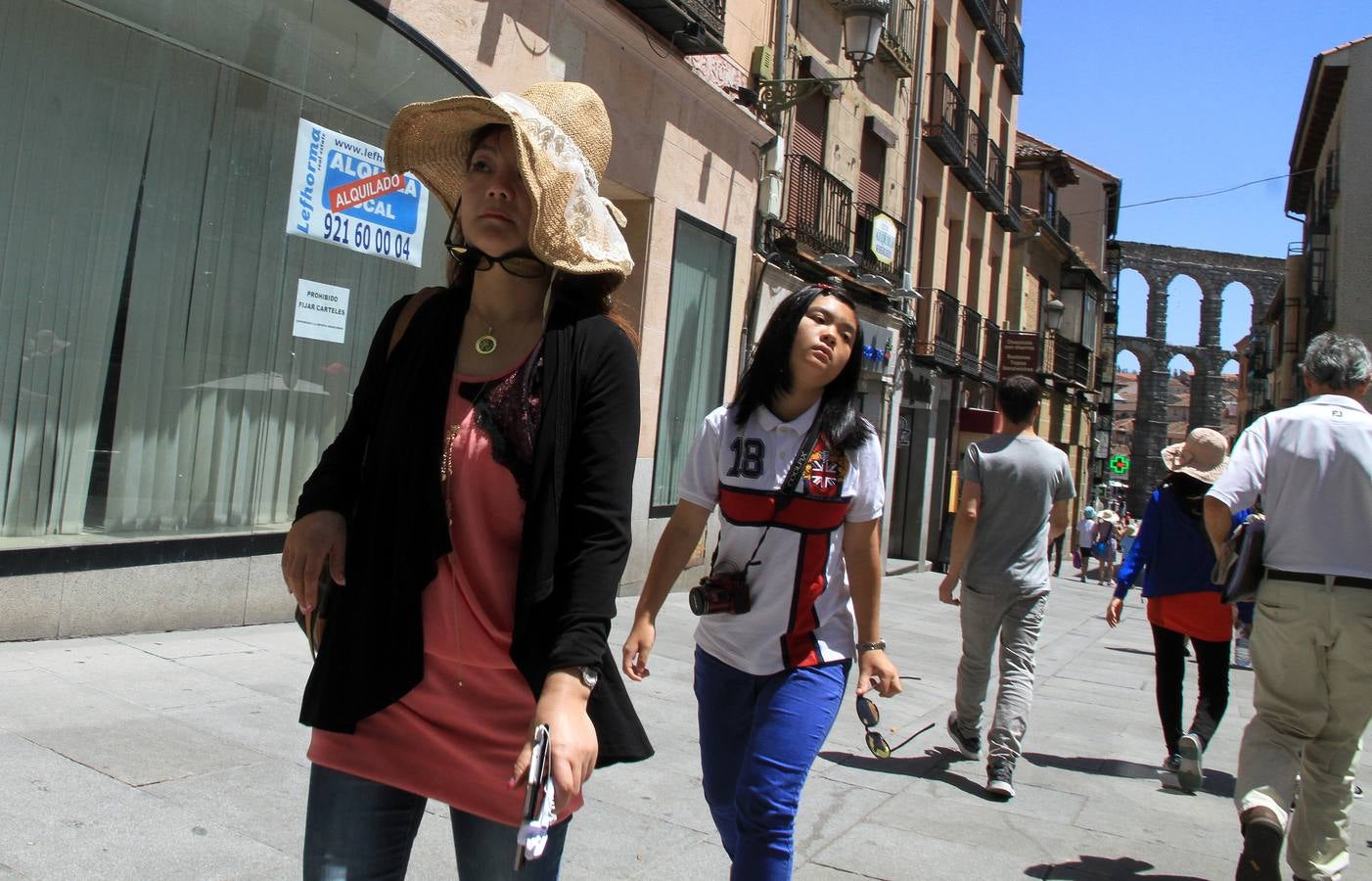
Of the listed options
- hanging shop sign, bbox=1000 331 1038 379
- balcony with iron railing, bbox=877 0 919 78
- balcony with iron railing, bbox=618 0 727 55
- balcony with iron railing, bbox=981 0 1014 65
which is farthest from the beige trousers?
hanging shop sign, bbox=1000 331 1038 379

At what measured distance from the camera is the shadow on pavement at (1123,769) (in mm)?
5600

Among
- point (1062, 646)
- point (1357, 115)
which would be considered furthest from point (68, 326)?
point (1357, 115)

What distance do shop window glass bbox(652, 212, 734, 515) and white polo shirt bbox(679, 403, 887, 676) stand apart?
7.38 meters

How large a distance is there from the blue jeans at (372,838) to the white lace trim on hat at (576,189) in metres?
0.93

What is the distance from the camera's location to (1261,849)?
3496 millimetres

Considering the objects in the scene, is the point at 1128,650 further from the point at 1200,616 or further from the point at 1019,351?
the point at 1019,351

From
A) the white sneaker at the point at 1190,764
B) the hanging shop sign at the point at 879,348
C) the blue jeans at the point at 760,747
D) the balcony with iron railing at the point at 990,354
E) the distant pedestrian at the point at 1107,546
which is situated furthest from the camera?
the distant pedestrian at the point at 1107,546

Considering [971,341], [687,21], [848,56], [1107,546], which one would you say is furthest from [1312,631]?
[1107,546]

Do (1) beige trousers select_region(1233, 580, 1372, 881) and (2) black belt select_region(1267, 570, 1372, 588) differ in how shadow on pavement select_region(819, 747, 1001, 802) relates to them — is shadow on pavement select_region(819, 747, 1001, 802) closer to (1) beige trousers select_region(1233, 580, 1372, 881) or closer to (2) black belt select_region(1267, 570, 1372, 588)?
(1) beige trousers select_region(1233, 580, 1372, 881)

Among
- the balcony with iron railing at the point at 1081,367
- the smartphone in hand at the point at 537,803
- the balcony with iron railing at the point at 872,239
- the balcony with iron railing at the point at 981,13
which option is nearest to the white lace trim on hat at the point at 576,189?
the smartphone in hand at the point at 537,803

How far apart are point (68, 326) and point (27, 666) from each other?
171 centimetres

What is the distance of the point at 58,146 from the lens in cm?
559

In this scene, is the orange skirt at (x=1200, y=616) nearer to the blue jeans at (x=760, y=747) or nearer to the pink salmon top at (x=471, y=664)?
the blue jeans at (x=760, y=747)

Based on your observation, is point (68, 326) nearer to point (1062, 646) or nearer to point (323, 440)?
point (323, 440)
